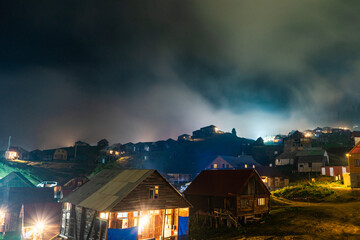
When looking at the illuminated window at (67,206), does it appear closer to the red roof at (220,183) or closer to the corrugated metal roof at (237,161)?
the red roof at (220,183)

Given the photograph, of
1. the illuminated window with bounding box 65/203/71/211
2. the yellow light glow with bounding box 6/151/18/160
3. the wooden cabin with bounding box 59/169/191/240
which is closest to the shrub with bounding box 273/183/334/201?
the wooden cabin with bounding box 59/169/191/240

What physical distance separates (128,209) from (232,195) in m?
15.1

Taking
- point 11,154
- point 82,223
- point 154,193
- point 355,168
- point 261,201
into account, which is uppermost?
point 11,154

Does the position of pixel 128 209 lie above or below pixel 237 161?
below

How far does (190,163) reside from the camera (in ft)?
352

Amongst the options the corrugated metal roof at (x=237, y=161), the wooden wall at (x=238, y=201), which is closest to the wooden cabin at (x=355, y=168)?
the wooden wall at (x=238, y=201)

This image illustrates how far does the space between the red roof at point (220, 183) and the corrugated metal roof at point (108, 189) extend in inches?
503

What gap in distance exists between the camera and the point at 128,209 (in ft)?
74.7

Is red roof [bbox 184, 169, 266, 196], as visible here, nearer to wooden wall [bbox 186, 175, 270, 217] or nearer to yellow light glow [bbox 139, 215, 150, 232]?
wooden wall [bbox 186, 175, 270, 217]

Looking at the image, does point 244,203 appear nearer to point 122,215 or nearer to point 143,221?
point 143,221

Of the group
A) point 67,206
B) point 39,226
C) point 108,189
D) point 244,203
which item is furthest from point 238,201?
point 39,226

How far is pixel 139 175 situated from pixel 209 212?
13.9 m

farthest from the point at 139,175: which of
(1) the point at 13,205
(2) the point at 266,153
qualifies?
(2) the point at 266,153

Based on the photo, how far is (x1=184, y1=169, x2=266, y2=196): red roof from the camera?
110ft
